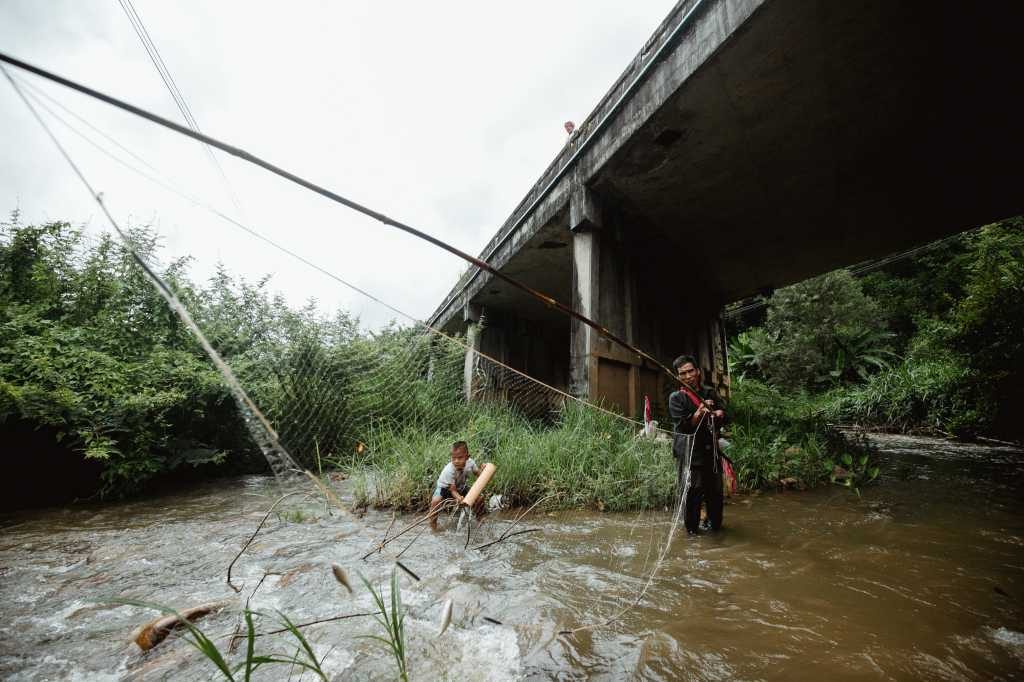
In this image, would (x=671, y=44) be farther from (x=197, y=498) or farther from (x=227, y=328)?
(x=197, y=498)

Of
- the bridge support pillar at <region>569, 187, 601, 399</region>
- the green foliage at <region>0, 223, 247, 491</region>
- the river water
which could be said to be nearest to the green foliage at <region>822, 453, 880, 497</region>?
the river water

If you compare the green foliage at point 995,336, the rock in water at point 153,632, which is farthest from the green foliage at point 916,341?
the rock in water at point 153,632

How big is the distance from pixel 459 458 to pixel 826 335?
15494mm

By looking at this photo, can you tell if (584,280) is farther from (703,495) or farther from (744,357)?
(744,357)

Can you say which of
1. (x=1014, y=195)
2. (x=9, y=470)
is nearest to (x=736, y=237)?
(x=1014, y=195)

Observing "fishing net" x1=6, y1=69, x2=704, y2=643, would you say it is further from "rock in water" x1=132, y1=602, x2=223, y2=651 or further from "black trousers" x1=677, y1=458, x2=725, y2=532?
"rock in water" x1=132, y1=602, x2=223, y2=651

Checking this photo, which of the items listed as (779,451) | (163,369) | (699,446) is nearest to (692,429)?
(699,446)

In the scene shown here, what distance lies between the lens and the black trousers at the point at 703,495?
309 cm

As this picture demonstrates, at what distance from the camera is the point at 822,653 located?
1.55 meters

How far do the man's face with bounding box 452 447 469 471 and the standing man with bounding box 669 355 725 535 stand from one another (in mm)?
1867

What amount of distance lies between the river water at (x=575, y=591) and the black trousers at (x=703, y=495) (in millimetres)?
195

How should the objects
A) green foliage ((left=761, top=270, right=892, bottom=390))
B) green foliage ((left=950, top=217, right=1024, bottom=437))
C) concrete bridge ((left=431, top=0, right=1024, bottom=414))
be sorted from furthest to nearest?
green foliage ((left=761, top=270, right=892, bottom=390)), green foliage ((left=950, top=217, right=1024, bottom=437)), concrete bridge ((left=431, top=0, right=1024, bottom=414))

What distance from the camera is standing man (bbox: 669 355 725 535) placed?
307 cm

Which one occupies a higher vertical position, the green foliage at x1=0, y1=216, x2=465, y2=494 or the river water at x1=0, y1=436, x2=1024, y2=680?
the green foliage at x1=0, y1=216, x2=465, y2=494
